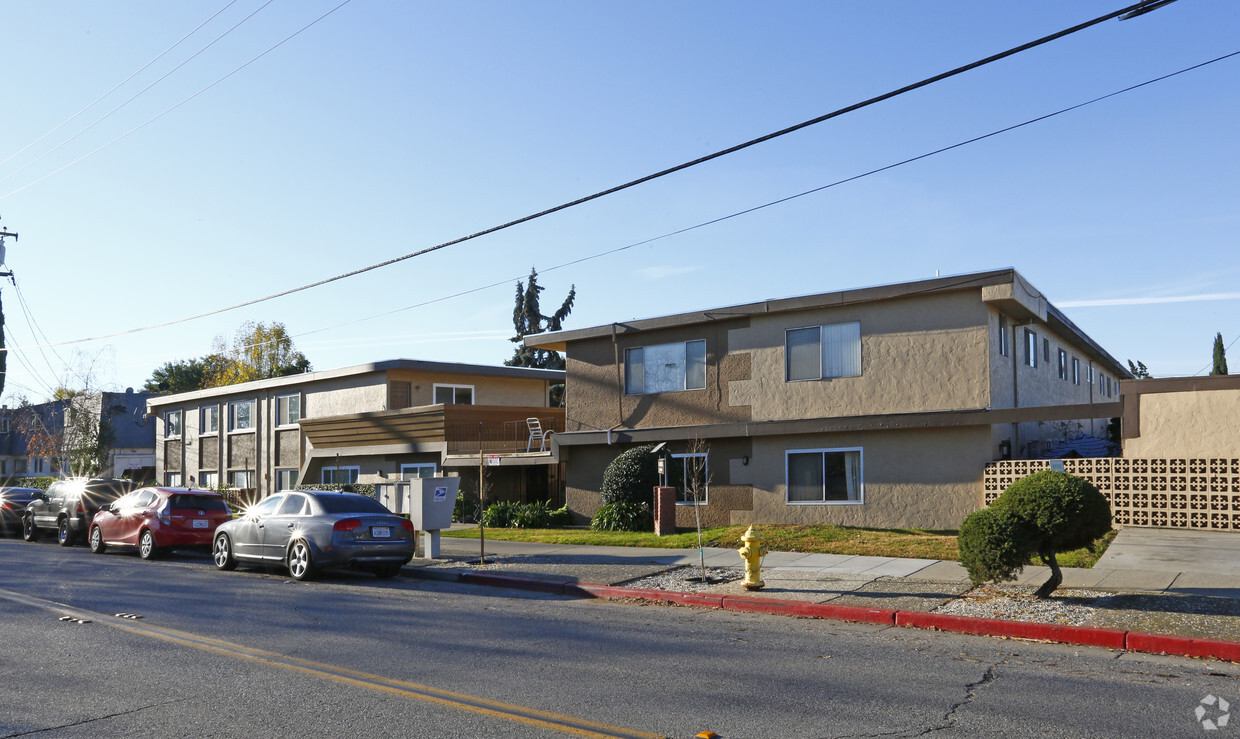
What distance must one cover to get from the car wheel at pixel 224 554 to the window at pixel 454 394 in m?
15.4

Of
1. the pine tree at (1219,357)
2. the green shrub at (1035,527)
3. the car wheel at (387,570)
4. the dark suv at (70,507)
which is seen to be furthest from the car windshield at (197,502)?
the pine tree at (1219,357)

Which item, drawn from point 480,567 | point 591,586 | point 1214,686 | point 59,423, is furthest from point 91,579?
point 59,423

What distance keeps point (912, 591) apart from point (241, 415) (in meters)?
32.4

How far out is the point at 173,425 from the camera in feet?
142

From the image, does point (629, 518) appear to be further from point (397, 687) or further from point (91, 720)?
point (91, 720)

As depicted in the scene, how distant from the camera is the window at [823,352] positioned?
69.5 ft

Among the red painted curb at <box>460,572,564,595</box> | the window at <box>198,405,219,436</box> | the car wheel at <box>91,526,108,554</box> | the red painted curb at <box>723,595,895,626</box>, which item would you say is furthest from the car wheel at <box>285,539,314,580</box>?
the window at <box>198,405,219,436</box>

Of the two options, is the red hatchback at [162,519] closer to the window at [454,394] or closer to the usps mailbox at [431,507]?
the usps mailbox at [431,507]

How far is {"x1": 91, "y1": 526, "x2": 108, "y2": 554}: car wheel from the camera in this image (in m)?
21.3

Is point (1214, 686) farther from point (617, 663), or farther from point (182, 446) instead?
point (182, 446)

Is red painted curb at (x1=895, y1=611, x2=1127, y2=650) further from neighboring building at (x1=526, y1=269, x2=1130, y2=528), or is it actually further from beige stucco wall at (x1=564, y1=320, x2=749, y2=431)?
beige stucco wall at (x1=564, y1=320, x2=749, y2=431)

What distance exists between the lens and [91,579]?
15.5m

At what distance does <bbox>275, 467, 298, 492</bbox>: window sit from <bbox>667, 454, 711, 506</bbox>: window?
18.2 meters

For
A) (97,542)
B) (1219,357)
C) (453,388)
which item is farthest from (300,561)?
(1219,357)
